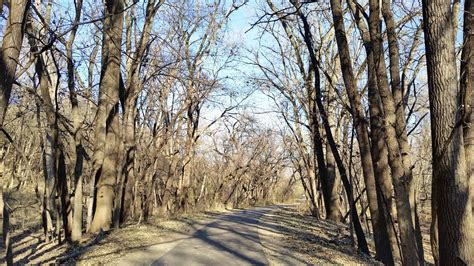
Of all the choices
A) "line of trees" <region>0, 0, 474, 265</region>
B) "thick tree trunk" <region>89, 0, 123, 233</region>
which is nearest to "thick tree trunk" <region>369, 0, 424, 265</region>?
"line of trees" <region>0, 0, 474, 265</region>

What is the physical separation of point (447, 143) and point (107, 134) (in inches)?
430

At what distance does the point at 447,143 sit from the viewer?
621 cm

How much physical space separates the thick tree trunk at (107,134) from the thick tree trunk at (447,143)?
373 inches

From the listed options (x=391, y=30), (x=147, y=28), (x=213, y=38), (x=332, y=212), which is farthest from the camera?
(x=213, y=38)

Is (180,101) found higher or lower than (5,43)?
higher

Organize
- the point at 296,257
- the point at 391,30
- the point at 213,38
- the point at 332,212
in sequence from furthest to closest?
1. the point at 213,38
2. the point at 332,212
3. the point at 296,257
4. the point at 391,30

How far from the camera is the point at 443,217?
20.2ft

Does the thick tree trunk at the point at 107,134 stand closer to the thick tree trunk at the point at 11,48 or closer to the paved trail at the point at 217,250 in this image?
the paved trail at the point at 217,250

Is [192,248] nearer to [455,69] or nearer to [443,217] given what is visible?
[443,217]

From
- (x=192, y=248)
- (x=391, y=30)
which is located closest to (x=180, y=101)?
A: (x=192, y=248)

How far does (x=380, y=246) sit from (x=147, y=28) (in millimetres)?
11415

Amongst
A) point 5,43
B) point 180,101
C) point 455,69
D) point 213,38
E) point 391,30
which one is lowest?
point 455,69

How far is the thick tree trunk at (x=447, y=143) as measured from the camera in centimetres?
596

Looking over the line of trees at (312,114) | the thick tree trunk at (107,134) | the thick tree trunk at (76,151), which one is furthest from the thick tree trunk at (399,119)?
the thick tree trunk at (76,151)
